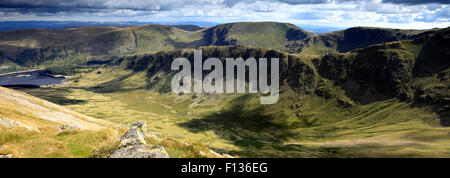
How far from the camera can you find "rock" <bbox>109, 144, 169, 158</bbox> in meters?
21.8

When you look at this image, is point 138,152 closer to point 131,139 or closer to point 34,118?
point 131,139

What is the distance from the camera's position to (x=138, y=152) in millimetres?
22172

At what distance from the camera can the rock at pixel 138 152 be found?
71.4 feet

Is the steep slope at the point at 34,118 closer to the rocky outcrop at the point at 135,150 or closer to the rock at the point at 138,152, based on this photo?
the rocky outcrop at the point at 135,150

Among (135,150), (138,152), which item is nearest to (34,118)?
(135,150)

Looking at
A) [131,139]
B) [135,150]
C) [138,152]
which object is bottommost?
[131,139]
